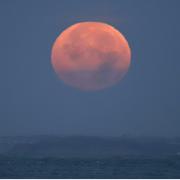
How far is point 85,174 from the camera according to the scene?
77.3 metres

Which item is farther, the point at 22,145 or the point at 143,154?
the point at 143,154

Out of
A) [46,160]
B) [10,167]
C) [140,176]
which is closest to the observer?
[140,176]

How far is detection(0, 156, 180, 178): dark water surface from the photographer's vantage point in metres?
77.1

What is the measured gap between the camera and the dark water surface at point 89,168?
253 ft

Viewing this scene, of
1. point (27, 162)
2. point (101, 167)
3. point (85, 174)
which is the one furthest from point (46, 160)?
point (85, 174)

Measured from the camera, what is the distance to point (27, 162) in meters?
92.9

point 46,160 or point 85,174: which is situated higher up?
point 46,160

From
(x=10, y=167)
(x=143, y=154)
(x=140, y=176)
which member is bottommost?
(x=140, y=176)

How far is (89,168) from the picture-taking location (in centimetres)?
8662

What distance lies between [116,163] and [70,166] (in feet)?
15.0

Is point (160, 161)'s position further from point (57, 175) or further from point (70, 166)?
point (57, 175)

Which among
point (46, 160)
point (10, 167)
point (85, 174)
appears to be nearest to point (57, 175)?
point (85, 174)

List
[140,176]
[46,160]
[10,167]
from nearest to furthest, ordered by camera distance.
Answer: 1. [140,176]
2. [10,167]
3. [46,160]

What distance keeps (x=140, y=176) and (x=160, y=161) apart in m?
16.0
